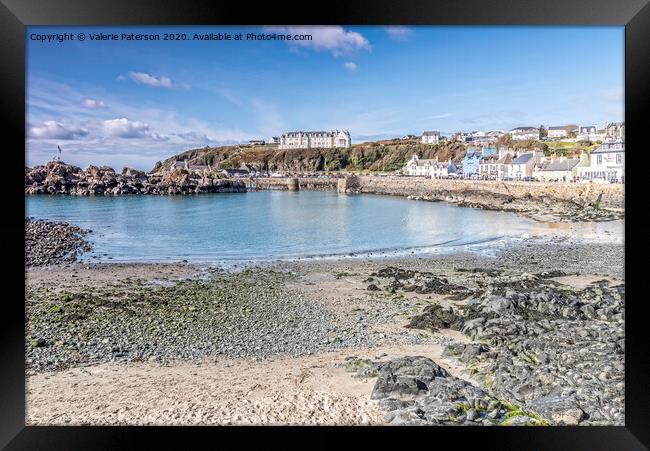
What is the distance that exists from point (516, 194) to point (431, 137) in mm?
3295

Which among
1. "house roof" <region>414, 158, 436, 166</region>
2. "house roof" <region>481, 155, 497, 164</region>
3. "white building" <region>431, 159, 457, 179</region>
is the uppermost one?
"house roof" <region>414, 158, 436, 166</region>

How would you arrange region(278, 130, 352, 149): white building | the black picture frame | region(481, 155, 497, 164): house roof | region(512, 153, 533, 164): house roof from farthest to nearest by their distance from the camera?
region(481, 155, 497, 164): house roof, region(512, 153, 533, 164): house roof, region(278, 130, 352, 149): white building, the black picture frame

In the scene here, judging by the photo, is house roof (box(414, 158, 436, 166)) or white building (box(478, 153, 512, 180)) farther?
house roof (box(414, 158, 436, 166))

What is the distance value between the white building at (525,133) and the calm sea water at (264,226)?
1904 mm

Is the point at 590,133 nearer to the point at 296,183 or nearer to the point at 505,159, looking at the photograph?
the point at 505,159

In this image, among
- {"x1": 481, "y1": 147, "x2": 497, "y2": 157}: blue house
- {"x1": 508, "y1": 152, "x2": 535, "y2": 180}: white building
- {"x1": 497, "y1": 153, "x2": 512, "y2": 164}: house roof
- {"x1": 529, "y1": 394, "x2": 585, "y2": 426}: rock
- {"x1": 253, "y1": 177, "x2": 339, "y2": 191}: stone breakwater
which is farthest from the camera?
{"x1": 253, "y1": 177, "x2": 339, "y2": 191}: stone breakwater

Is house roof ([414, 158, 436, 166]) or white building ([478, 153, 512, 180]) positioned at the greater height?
house roof ([414, 158, 436, 166])

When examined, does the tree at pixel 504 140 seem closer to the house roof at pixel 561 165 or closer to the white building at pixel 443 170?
the house roof at pixel 561 165

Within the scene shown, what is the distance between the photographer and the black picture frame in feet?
9.09

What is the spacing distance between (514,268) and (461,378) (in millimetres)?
4276

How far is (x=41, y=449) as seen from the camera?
2779 millimetres

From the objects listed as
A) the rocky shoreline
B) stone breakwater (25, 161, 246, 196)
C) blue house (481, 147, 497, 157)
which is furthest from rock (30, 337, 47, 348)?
blue house (481, 147, 497, 157)

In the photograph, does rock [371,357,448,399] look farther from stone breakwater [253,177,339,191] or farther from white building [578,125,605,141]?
stone breakwater [253,177,339,191]

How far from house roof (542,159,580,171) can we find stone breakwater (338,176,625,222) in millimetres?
389
